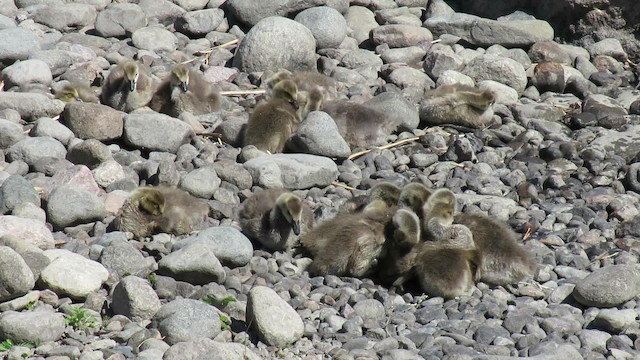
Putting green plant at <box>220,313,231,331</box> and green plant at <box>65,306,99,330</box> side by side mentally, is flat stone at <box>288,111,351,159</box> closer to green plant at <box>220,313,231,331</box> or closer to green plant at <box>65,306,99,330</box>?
green plant at <box>220,313,231,331</box>

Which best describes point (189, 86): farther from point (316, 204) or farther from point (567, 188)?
point (567, 188)

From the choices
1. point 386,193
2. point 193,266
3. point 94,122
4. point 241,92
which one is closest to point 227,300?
→ point 193,266

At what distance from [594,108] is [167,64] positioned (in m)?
4.59

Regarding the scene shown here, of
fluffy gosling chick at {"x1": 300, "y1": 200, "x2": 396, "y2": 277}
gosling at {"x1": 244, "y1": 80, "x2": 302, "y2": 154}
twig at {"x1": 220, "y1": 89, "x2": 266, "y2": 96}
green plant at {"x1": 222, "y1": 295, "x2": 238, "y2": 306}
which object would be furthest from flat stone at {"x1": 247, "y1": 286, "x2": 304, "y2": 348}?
twig at {"x1": 220, "y1": 89, "x2": 266, "y2": 96}

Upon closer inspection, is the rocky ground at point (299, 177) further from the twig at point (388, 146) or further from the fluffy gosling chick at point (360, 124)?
the fluffy gosling chick at point (360, 124)

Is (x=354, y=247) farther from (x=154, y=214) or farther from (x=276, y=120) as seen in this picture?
(x=276, y=120)

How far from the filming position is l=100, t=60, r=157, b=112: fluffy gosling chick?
1008cm

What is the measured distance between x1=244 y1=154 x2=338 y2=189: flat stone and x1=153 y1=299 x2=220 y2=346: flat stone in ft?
8.87

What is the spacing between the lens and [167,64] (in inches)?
462

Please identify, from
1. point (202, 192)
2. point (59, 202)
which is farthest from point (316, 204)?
point (59, 202)

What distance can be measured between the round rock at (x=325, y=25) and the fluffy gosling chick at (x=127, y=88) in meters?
2.62

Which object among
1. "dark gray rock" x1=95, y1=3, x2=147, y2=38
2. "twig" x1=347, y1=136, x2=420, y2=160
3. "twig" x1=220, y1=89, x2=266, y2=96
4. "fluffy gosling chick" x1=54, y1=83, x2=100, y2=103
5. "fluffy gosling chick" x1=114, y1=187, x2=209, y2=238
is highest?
"fluffy gosling chick" x1=114, y1=187, x2=209, y2=238

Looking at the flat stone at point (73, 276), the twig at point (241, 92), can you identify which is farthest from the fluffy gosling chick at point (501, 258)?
the twig at point (241, 92)

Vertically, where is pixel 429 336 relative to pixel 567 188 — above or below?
above
